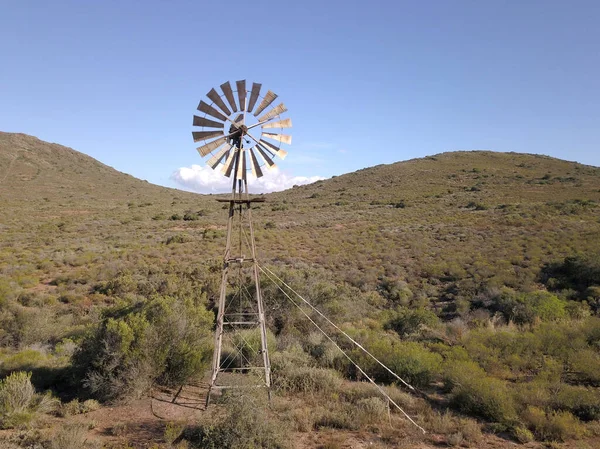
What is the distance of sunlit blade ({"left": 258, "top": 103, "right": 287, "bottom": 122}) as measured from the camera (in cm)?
749

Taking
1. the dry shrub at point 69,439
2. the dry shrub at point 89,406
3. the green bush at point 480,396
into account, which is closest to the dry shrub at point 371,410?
the green bush at point 480,396

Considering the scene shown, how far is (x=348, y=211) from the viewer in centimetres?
4450

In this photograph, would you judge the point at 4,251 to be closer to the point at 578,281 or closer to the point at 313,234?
the point at 313,234

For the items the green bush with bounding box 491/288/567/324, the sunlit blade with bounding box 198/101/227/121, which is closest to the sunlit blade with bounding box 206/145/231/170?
the sunlit blade with bounding box 198/101/227/121

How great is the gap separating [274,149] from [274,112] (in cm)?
77

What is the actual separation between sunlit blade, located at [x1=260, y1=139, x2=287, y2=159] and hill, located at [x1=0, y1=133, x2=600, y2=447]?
403 centimetres

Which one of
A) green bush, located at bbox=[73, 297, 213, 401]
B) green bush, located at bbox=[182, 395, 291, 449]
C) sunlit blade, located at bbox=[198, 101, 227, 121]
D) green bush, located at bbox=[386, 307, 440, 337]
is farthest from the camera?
green bush, located at bbox=[386, 307, 440, 337]

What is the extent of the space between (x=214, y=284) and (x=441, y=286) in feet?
36.4

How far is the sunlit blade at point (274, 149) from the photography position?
24.7 feet

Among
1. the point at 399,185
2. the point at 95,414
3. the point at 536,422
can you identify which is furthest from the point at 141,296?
the point at 399,185

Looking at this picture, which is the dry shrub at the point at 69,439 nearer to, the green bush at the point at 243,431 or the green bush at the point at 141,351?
the green bush at the point at 141,351

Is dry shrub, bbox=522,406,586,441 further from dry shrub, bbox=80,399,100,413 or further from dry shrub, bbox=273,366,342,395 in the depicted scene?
dry shrub, bbox=80,399,100,413

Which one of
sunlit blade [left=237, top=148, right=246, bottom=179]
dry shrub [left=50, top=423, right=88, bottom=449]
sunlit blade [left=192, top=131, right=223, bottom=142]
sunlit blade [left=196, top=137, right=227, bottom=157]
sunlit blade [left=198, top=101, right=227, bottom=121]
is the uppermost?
sunlit blade [left=198, top=101, right=227, bottom=121]

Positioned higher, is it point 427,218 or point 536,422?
point 427,218
